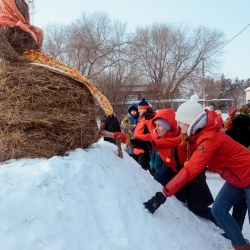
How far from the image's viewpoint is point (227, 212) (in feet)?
A: 10.5

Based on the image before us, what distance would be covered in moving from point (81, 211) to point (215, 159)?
1.58m

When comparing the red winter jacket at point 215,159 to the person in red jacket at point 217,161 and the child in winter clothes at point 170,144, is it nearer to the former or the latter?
the person in red jacket at point 217,161

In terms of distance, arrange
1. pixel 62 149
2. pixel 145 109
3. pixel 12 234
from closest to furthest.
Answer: pixel 12 234 < pixel 62 149 < pixel 145 109

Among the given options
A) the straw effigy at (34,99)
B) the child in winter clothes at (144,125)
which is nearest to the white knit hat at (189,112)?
the straw effigy at (34,99)

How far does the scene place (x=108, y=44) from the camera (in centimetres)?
2583

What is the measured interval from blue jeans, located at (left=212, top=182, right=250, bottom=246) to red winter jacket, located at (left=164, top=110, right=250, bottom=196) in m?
0.13

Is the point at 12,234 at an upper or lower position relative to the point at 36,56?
lower

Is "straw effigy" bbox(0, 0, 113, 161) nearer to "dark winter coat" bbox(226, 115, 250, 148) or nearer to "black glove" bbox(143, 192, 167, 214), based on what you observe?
"black glove" bbox(143, 192, 167, 214)

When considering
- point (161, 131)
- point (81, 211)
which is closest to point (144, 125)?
point (161, 131)

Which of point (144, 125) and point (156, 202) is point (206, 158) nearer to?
point (156, 202)

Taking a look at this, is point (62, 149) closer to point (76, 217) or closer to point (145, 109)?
point (76, 217)

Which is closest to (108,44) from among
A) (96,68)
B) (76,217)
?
(96,68)

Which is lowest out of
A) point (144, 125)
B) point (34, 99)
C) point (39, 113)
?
point (144, 125)

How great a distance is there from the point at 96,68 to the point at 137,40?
6614mm
